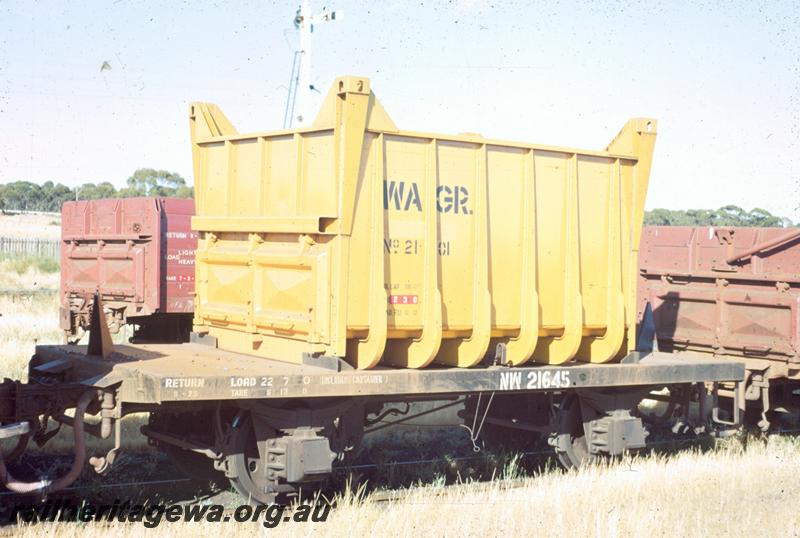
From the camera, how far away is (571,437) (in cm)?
1061

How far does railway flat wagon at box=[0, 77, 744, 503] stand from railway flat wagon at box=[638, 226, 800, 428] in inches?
82.6

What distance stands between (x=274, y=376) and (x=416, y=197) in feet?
6.71

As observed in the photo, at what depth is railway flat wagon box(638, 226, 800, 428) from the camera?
1238cm

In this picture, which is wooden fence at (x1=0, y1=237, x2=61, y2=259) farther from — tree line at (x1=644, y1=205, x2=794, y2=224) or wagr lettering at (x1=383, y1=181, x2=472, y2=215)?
wagr lettering at (x1=383, y1=181, x2=472, y2=215)

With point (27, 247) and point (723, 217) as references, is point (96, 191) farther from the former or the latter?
point (723, 217)

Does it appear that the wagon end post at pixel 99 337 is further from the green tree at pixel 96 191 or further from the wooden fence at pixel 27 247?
the green tree at pixel 96 191

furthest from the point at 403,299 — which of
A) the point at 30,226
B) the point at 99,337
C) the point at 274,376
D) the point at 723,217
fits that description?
the point at 30,226

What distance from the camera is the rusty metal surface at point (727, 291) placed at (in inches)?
488

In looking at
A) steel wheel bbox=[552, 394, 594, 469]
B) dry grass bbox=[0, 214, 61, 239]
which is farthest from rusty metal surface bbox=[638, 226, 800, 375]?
dry grass bbox=[0, 214, 61, 239]

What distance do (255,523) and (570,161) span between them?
15.0ft

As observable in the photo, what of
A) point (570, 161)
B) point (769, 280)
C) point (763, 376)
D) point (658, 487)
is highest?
point (570, 161)

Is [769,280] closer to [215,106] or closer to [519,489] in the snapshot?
[519,489]

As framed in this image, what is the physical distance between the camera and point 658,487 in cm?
984

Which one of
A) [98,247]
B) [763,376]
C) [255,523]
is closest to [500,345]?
[255,523]
